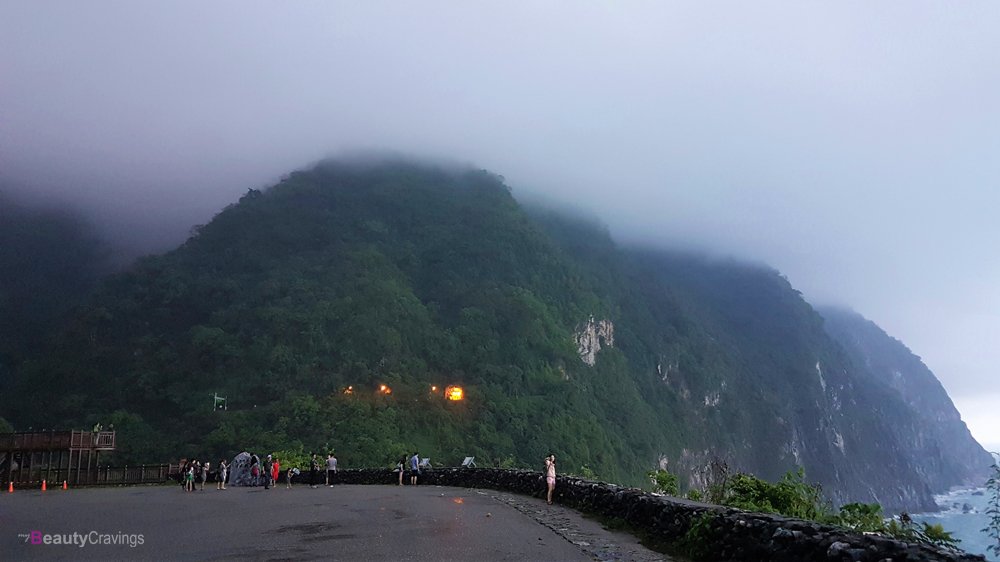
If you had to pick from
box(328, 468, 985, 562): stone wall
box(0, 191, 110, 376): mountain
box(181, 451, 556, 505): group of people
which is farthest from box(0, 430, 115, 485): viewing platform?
box(0, 191, 110, 376): mountain

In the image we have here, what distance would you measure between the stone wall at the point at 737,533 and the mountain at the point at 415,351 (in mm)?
39620

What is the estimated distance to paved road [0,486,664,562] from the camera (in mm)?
8820

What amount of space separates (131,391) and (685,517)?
7383 centimetres

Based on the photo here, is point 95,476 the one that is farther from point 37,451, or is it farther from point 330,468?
point 330,468

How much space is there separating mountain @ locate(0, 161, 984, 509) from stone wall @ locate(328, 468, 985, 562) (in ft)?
130

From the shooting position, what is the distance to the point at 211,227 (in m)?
110

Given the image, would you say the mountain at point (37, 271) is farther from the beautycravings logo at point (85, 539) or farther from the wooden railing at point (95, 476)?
the beautycravings logo at point (85, 539)

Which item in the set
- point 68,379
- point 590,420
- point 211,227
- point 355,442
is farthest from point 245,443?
point 211,227

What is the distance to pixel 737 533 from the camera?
7.64 m

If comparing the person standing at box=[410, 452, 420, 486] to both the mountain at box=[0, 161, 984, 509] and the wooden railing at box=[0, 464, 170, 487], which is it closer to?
the wooden railing at box=[0, 464, 170, 487]

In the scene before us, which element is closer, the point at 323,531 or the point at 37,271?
the point at 323,531

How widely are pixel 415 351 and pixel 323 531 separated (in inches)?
2958

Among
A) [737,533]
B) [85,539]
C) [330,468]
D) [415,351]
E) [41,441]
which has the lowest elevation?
[330,468]

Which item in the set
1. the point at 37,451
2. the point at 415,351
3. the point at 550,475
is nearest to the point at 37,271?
the point at 415,351
